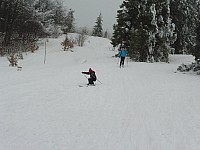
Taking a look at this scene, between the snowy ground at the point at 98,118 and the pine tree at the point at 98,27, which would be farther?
the pine tree at the point at 98,27

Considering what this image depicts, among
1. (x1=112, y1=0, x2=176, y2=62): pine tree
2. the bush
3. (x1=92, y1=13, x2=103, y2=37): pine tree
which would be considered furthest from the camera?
(x1=92, y1=13, x2=103, y2=37): pine tree

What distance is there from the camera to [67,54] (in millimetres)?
27250

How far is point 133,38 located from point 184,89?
568 inches

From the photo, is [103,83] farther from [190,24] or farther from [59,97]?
[190,24]

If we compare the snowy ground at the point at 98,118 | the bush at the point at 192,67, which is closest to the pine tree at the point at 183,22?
the bush at the point at 192,67

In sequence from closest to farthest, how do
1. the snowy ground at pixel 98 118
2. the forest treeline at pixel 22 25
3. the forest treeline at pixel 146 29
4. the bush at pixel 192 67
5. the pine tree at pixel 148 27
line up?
the snowy ground at pixel 98 118, the bush at pixel 192 67, the forest treeline at pixel 146 29, the pine tree at pixel 148 27, the forest treeline at pixel 22 25

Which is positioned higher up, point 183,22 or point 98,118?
point 183,22

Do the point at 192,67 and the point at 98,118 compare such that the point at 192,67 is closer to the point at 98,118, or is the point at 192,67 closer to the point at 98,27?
the point at 98,118

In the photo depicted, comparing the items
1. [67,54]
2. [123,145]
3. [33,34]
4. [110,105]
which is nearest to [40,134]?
[123,145]

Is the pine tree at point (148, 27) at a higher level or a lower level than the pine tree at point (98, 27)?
lower

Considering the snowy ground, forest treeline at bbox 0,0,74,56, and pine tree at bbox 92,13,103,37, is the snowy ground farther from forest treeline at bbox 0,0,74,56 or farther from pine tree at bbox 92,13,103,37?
pine tree at bbox 92,13,103,37

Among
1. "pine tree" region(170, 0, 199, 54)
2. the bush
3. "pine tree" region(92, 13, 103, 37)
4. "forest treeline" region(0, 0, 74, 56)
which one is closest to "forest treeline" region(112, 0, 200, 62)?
"pine tree" region(170, 0, 199, 54)

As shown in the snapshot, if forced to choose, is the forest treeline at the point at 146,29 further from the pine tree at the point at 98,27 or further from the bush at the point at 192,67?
Answer: the pine tree at the point at 98,27

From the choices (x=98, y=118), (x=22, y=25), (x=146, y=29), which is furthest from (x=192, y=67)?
(x=22, y=25)
